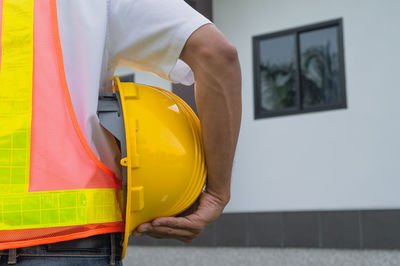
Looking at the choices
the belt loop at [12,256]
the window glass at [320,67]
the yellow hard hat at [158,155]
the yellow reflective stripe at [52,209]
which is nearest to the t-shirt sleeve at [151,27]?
the yellow hard hat at [158,155]

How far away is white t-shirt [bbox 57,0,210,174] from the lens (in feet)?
3.50

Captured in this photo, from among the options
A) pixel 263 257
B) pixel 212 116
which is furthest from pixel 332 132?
pixel 212 116

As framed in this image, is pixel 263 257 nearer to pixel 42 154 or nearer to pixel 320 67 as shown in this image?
pixel 320 67

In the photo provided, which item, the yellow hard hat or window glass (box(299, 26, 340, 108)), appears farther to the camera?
window glass (box(299, 26, 340, 108))

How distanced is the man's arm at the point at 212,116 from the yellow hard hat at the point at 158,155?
0.10 feet

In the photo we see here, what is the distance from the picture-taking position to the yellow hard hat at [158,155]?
113 cm

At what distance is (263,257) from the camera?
20.7 ft

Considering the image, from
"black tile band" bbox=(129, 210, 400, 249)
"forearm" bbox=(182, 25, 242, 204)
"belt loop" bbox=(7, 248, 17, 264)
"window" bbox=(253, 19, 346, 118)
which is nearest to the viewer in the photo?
"belt loop" bbox=(7, 248, 17, 264)

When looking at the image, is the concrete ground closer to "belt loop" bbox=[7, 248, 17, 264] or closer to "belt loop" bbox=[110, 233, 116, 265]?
"belt loop" bbox=[110, 233, 116, 265]

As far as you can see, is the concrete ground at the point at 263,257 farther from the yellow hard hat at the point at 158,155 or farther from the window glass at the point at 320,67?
the yellow hard hat at the point at 158,155

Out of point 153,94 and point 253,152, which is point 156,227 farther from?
point 253,152

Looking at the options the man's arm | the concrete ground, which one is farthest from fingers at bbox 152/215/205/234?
the concrete ground

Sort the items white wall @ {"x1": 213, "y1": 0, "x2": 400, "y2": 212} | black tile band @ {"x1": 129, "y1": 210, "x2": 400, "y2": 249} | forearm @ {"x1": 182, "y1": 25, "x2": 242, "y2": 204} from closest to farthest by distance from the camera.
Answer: forearm @ {"x1": 182, "y1": 25, "x2": 242, "y2": 204}
black tile band @ {"x1": 129, "y1": 210, "x2": 400, "y2": 249}
white wall @ {"x1": 213, "y1": 0, "x2": 400, "y2": 212}

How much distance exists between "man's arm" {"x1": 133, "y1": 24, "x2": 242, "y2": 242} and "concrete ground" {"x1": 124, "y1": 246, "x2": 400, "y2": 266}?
4624 millimetres
